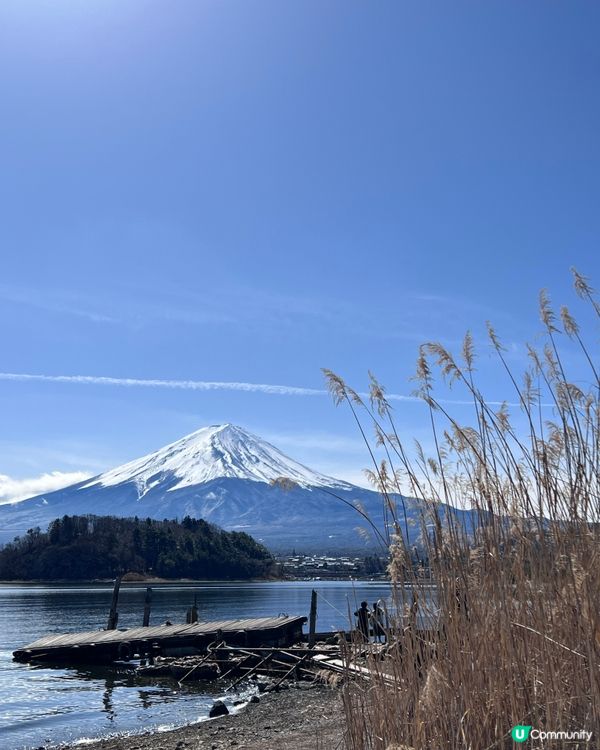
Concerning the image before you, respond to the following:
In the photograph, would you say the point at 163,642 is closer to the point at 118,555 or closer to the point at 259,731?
the point at 259,731

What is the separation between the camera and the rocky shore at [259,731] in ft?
32.9

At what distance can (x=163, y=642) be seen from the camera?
22.3 m

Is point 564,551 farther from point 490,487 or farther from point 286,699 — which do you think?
point 286,699

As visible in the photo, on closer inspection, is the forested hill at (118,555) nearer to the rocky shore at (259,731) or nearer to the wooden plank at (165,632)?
the wooden plank at (165,632)

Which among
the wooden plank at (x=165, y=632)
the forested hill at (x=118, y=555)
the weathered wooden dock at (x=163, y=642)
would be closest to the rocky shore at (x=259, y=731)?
the weathered wooden dock at (x=163, y=642)

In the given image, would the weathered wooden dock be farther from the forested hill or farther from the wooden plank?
the forested hill

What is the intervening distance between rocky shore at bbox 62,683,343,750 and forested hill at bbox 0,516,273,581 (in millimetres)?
83076

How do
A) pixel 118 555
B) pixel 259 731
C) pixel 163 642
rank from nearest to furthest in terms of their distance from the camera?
1. pixel 259 731
2. pixel 163 642
3. pixel 118 555

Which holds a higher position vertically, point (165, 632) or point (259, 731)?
point (165, 632)

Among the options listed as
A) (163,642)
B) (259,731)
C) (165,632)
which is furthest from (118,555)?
(259,731)

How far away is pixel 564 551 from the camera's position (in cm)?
341

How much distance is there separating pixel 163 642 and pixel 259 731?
1193 centimetres

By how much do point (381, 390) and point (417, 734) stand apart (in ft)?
5.92

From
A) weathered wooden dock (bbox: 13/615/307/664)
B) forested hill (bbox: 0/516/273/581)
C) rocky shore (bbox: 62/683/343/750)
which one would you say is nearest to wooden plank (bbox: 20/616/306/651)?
weathered wooden dock (bbox: 13/615/307/664)
